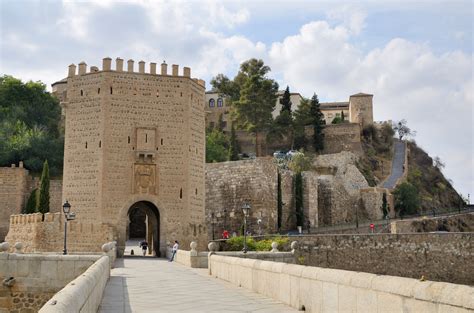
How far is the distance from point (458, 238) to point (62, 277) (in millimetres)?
27800

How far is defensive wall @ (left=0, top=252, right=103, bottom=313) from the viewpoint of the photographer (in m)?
15.9

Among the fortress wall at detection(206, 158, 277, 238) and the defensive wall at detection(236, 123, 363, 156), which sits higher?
the defensive wall at detection(236, 123, 363, 156)

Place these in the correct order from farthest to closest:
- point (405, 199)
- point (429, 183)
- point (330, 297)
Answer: point (429, 183)
point (405, 199)
point (330, 297)

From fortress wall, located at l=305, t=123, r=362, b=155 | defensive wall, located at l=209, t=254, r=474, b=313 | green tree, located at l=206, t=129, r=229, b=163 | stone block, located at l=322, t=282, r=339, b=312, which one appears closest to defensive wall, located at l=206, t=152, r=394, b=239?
green tree, located at l=206, t=129, r=229, b=163

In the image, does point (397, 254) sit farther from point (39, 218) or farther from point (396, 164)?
point (396, 164)

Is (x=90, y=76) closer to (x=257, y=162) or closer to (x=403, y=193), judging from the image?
(x=257, y=162)

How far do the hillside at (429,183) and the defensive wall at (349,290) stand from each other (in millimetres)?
52477

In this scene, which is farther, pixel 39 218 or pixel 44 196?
pixel 44 196

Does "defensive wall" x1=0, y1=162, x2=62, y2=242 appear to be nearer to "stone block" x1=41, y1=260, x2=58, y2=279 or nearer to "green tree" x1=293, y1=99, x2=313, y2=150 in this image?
"stone block" x1=41, y1=260, x2=58, y2=279

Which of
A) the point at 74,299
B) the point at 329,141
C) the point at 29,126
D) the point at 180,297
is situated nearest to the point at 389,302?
the point at 74,299

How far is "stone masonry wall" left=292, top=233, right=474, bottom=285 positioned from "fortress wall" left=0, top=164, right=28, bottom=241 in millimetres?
21841

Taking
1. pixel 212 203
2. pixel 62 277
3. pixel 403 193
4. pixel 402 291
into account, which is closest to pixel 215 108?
pixel 403 193

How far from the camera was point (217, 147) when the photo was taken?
5947cm

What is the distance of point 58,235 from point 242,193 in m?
15.6
